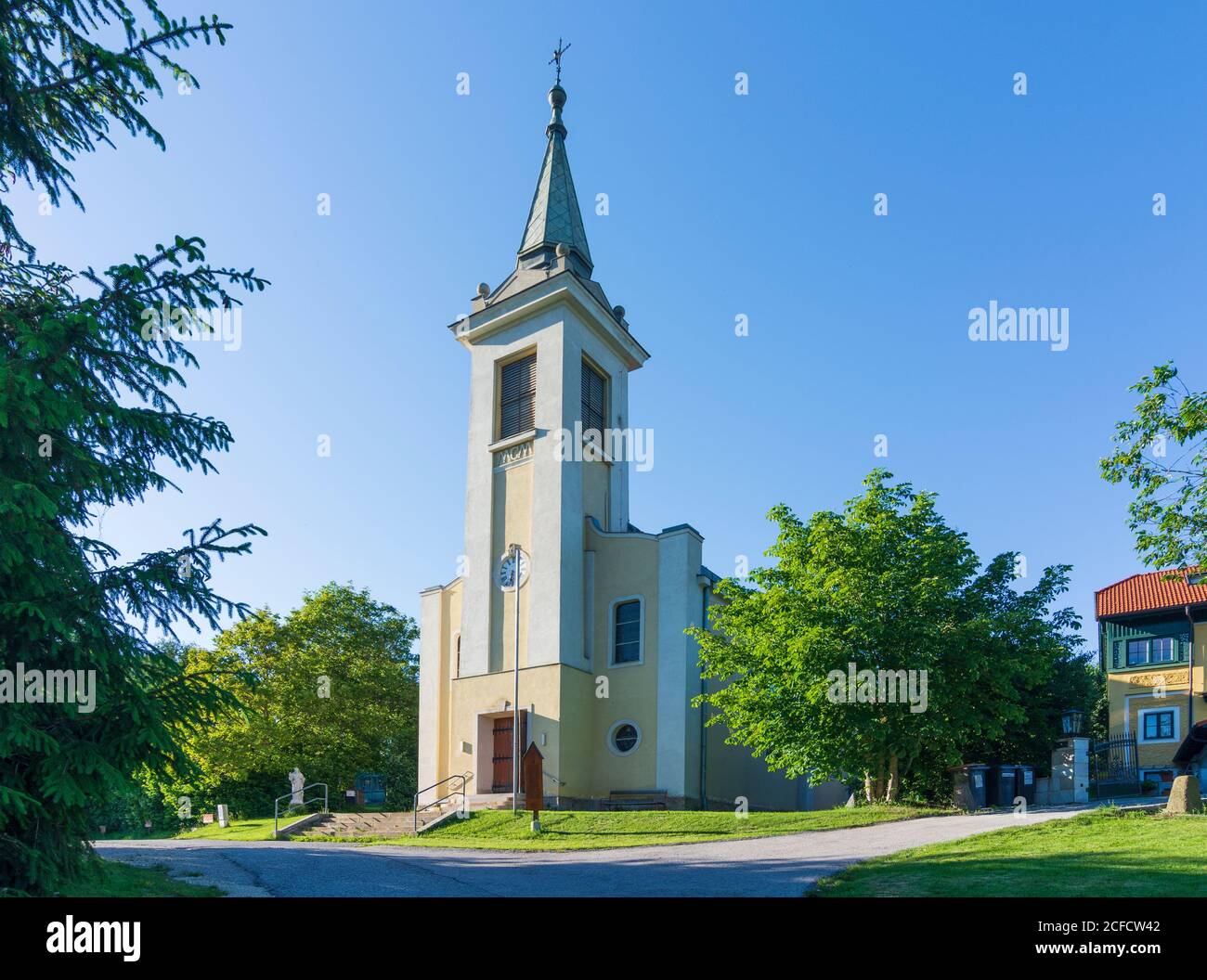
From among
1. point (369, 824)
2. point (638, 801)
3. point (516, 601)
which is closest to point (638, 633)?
point (516, 601)

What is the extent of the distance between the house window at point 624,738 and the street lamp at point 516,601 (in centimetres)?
275

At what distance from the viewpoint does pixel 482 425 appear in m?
31.9

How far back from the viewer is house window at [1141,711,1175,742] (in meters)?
33.7

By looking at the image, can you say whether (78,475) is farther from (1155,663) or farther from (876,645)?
(1155,663)

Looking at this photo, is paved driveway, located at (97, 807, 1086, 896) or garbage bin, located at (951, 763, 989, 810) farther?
garbage bin, located at (951, 763, 989, 810)

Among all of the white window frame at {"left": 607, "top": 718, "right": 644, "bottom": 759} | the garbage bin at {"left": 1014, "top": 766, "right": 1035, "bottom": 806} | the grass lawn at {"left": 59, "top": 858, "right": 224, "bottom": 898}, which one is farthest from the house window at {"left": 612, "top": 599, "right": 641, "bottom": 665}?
the grass lawn at {"left": 59, "top": 858, "right": 224, "bottom": 898}

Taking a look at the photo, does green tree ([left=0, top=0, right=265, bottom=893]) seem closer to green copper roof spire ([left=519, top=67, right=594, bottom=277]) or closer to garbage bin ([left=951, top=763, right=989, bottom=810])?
garbage bin ([left=951, top=763, right=989, bottom=810])

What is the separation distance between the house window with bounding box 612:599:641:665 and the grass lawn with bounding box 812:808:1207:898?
46.2 ft

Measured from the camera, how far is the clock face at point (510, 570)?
96.0ft

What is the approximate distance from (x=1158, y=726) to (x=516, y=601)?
2301 cm

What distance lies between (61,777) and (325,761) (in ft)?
95.8

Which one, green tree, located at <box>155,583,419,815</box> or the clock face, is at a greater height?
the clock face
